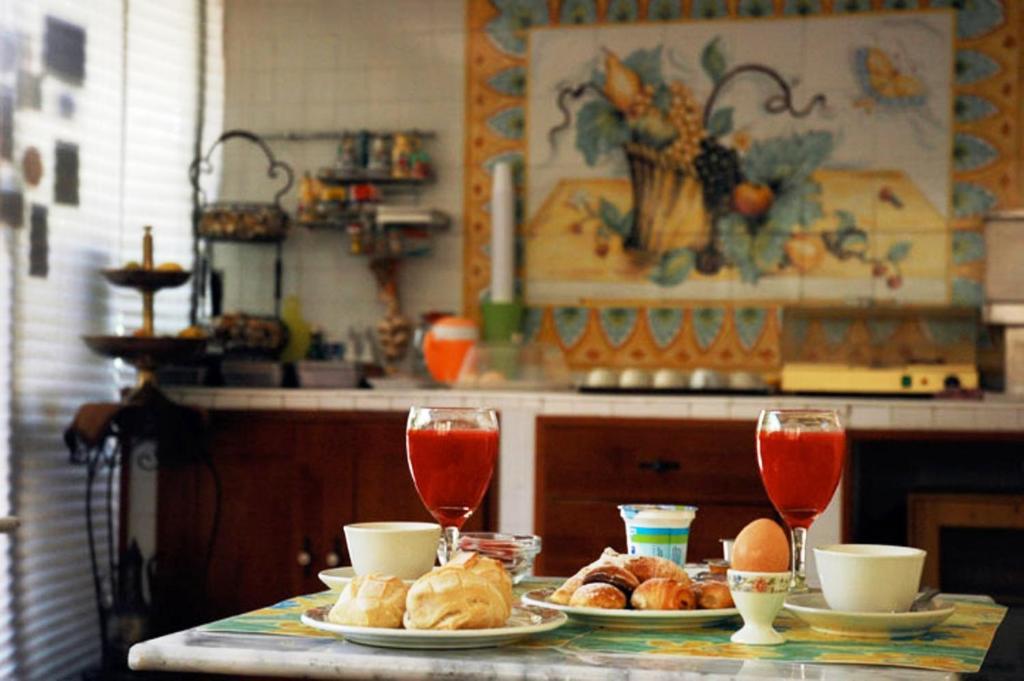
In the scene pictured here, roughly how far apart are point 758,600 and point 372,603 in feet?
1.21

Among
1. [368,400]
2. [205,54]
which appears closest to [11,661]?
[368,400]

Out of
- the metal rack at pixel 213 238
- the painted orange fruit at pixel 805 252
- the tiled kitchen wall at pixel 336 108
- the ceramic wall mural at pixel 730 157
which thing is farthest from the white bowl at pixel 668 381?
the metal rack at pixel 213 238

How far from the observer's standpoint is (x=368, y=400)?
4793 mm

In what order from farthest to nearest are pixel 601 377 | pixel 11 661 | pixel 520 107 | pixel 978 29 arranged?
pixel 520 107
pixel 978 29
pixel 601 377
pixel 11 661

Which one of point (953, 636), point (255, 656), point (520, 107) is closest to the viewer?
point (255, 656)

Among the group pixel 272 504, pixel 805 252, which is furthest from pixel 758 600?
pixel 805 252

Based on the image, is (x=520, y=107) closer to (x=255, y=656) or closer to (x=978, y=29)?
(x=978, y=29)

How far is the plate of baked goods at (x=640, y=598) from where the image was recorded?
1645 mm

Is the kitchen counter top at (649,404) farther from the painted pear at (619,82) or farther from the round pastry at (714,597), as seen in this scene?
the round pastry at (714,597)

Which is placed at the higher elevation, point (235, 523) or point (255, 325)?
point (255, 325)

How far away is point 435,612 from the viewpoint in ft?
4.92

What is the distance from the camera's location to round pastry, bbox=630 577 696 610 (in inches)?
65.4

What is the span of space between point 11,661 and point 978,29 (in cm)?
347

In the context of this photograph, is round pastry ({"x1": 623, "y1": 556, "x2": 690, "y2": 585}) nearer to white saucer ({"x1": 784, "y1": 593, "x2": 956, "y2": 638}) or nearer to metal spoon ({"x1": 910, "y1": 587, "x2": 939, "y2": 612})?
white saucer ({"x1": 784, "y1": 593, "x2": 956, "y2": 638})
